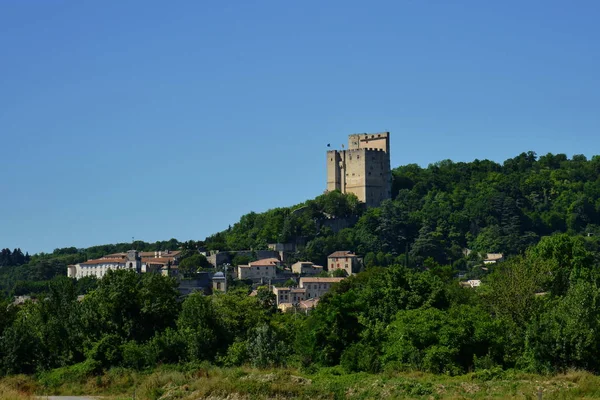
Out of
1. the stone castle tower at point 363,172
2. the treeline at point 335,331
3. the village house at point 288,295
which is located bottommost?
the treeline at point 335,331

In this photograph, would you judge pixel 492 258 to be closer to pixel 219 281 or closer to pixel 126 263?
pixel 219 281

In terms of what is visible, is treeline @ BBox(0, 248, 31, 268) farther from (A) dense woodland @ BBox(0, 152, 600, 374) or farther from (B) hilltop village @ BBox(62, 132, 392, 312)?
(A) dense woodland @ BBox(0, 152, 600, 374)

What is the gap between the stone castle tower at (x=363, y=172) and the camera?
127 metres

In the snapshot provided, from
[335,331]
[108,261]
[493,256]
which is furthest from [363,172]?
[335,331]

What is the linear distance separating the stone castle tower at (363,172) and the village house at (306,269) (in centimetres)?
1366

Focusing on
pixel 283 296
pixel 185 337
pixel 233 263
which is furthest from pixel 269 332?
pixel 233 263

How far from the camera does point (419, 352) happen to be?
38781 millimetres

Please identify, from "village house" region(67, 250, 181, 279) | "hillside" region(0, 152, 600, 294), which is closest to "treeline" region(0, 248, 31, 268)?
"hillside" region(0, 152, 600, 294)

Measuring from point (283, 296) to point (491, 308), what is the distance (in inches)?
2177

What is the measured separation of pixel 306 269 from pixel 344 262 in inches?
147

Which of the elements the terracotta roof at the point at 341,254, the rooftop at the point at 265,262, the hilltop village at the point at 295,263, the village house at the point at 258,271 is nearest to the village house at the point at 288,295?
the hilltop village at the point at 295,263

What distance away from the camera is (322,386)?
35.1 metres

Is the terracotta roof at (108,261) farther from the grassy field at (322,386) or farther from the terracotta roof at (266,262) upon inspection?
the grassy field at (322,386)

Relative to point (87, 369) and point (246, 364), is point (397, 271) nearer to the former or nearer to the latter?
point (246, 364)
